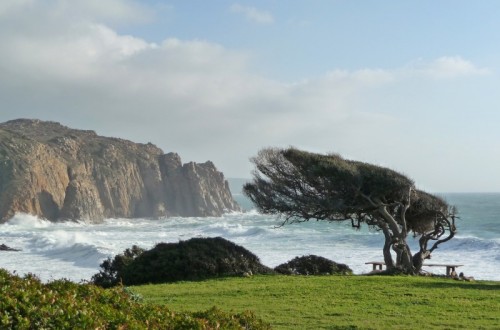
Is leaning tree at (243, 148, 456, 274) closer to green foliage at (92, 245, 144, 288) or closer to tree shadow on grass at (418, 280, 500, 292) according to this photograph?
tree shadow on grass at (418, 280, 500, 292)

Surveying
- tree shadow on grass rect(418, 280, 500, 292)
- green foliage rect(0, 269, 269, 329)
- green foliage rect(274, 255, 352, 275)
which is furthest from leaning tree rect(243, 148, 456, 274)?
green foliage rect(0, 269, 269, 329)

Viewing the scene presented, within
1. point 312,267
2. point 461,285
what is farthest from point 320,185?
point 461,285

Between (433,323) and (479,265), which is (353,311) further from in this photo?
(479,265)

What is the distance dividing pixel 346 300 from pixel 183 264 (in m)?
7.66

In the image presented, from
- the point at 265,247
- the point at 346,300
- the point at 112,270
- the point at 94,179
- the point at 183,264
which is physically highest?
the point at 94,179

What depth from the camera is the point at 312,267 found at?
2219 cm

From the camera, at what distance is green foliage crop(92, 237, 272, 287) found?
20.0m

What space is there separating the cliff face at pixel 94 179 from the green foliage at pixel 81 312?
74.7m

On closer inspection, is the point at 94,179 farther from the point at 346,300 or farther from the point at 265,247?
the point at 346,300

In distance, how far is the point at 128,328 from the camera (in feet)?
17.5

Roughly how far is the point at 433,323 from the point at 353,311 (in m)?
1.78

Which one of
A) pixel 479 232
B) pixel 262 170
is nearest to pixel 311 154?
pixel 262 170

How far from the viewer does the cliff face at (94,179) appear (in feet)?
272

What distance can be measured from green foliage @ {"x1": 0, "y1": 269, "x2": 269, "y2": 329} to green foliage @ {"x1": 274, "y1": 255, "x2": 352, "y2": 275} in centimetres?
1486
